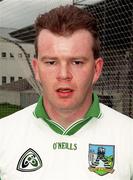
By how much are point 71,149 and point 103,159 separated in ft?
0.28

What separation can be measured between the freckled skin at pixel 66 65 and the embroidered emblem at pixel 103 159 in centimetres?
12

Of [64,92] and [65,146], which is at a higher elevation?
[64,92]

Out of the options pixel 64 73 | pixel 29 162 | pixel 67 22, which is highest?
pixel 67 22

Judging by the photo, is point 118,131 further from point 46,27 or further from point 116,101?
→ point 116,101

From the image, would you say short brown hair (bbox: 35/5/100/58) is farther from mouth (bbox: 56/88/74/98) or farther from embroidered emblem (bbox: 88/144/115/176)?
embroidered emblem (bbox: 88/144/115/176)

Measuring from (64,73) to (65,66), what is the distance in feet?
0.06

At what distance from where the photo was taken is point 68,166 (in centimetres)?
101

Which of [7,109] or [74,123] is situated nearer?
[74,123]

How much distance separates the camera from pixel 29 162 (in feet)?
3.38

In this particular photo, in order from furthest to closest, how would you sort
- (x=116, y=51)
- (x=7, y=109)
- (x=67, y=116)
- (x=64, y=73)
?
(x=7, y=109) → (x=116, y=51) → (x=67, y=116) → (x=64, y=73)

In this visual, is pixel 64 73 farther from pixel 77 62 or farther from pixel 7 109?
pixel 7 109

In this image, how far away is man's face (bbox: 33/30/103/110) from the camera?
0.96m

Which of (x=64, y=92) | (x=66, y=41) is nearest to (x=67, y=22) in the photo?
(x=66, y=41)

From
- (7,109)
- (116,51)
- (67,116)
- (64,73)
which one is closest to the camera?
(64,73)
